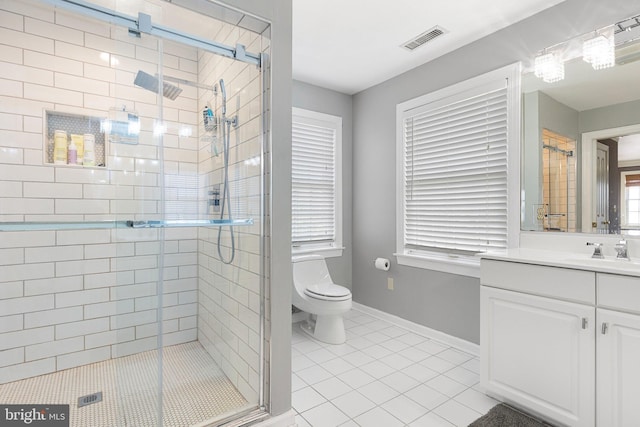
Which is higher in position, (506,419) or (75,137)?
(75,137)

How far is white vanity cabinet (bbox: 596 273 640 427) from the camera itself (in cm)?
139

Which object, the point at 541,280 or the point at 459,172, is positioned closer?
the point at 541,280

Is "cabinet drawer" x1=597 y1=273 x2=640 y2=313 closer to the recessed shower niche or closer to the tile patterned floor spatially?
the tile patterned floor

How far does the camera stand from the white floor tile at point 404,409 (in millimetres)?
1771

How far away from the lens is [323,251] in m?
3.47

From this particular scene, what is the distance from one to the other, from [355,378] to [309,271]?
117 centimetres

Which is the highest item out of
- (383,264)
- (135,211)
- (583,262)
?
(135,211)

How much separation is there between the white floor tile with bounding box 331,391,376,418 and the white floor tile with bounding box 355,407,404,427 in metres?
0.04

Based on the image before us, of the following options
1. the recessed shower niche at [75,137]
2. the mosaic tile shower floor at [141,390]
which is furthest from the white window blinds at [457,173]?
the recessed shower niche at [75,137]

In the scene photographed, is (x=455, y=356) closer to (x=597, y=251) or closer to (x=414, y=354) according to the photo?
(x=414, y=354)

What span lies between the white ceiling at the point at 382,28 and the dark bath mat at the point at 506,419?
2.45 m

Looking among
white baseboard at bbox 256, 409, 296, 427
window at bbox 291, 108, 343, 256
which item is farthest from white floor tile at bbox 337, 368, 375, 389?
window at bbox 291, 108, 343, 256

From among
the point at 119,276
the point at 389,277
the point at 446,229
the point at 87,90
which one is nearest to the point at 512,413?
the point at 446,229

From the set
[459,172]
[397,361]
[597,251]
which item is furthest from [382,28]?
[397,361]
